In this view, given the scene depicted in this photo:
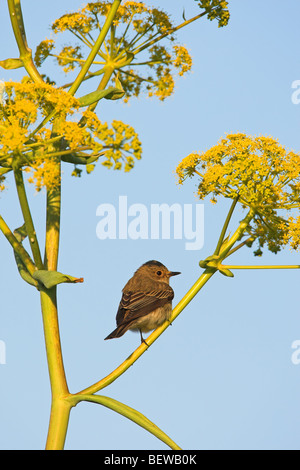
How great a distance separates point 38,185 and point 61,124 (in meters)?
0.49

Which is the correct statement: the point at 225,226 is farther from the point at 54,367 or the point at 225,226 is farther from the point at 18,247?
the point at 54,367

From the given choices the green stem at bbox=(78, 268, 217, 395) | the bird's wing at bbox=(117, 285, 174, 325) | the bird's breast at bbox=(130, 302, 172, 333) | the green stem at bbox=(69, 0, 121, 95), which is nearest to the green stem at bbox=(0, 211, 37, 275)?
the green stem at bbox=(78, 268, 217, 395)

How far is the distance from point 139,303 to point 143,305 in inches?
2.2

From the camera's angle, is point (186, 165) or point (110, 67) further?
point (186, 165)

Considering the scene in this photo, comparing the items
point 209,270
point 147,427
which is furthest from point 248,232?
point 147,427

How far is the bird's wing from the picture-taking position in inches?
305

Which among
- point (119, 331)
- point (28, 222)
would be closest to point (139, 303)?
point (119, 331)

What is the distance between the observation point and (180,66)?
661 cm

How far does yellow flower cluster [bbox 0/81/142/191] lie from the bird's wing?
2.87 meters

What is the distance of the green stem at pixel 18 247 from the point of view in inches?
219

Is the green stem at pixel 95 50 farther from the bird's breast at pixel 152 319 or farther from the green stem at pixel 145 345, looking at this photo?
the bird's breast at pixel 152 319

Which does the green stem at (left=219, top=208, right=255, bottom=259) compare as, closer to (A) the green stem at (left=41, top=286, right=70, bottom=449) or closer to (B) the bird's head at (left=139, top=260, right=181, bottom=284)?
(A) the green stem at (left=41, top=286, right=70, bottom=449)

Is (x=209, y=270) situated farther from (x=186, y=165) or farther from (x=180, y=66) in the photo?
(x=180, y=66)
